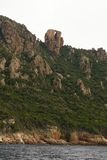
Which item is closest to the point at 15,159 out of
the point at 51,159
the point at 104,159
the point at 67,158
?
the point at 51,159

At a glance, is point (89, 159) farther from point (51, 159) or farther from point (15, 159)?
point (15, 159)

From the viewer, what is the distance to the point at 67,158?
120m

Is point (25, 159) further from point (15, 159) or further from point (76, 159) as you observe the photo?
point (76, 159)

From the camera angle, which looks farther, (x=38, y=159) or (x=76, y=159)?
(x=76, y=159)

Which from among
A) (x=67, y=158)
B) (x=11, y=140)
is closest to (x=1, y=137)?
(x=11, y=140)

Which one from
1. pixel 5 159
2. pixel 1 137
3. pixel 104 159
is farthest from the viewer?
pixel 1 137

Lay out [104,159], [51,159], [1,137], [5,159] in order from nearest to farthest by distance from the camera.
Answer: [5,159], [51,159], [104,159], [1,137]

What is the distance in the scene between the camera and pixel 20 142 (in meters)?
199

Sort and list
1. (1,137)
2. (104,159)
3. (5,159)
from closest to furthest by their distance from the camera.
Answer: (5,159), (104,159), (1,137)

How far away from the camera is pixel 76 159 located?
11850 cm

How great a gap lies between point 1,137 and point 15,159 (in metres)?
88.9

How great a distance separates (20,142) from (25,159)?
300 feet

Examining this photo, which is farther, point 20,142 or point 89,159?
point 20,142

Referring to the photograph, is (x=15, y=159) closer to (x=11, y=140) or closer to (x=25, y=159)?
(x=25, y=159)
